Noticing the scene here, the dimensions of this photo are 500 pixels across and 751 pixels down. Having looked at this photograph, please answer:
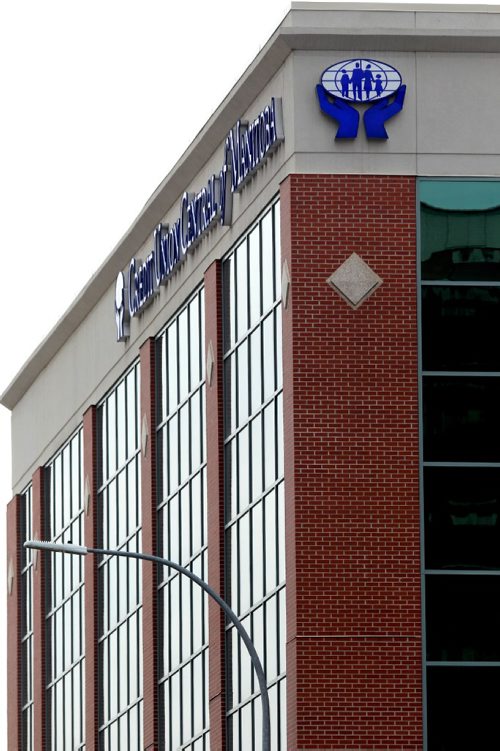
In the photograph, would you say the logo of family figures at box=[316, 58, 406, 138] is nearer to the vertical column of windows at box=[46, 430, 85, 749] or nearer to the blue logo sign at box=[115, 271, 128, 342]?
the blue logo sign at box=[115, 271, 128, 342]

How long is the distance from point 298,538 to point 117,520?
17766mm

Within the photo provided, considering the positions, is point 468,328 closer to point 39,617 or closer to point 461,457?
point 461,457

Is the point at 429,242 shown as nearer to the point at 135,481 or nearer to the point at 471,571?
the point at 471,571

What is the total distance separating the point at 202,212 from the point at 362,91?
750 centimetres

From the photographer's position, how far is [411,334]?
4712cm

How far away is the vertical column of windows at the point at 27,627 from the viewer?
75250 mm

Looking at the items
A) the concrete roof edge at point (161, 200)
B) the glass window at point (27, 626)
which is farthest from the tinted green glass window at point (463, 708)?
the glass window at point (27, 626)

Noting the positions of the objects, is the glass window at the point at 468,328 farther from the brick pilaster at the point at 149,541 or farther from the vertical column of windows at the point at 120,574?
the vertical column of windows at the point at 120,574

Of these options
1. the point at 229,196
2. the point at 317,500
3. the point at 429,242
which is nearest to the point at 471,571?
the point at 317,500

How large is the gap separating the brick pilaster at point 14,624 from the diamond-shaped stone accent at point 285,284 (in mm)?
30301

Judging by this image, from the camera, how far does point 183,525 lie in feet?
185

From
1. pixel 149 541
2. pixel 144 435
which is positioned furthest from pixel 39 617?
pixel 144 435

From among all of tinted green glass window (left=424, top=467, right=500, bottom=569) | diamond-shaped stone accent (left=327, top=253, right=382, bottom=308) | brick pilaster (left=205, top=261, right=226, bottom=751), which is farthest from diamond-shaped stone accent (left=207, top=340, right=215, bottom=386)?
tinted green glass window (left=424, top=467, right=500, bottom=569)

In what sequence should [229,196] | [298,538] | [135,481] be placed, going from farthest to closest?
[135,481] < [229,196] < [298,538]
